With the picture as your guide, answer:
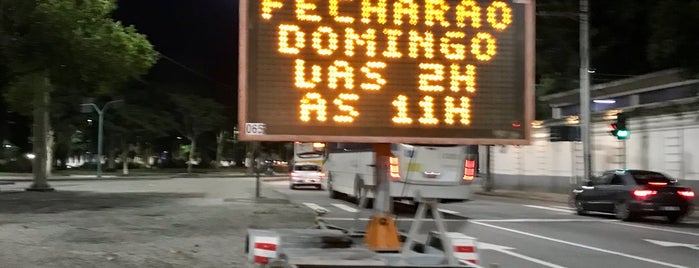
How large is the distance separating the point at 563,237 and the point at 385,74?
10.6 m

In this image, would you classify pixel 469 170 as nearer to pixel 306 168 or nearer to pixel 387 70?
pixel 387 70

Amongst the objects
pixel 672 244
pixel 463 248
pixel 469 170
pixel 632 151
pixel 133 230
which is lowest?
pixel 672 244

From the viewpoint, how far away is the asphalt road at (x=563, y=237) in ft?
37.6

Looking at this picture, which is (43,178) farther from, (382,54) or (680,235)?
(382,54)

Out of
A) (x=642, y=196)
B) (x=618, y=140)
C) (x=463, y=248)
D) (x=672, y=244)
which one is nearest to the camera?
(x=463, y=248)

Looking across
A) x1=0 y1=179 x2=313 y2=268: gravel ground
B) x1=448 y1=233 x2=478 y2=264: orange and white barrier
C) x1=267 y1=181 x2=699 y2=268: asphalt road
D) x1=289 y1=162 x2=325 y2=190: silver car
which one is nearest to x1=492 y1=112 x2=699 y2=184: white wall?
x1=267 y1=181 x2=699 y2=268: asphalt road

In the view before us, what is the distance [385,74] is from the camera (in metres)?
5.50

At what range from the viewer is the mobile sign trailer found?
17.5 feet

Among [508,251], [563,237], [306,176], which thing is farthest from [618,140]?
[508,251]

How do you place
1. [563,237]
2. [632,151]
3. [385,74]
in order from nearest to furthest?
1. [385,74]
2. [563,237]
3. [632,151]

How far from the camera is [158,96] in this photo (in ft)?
213

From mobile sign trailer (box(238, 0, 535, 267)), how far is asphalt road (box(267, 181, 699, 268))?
226cm

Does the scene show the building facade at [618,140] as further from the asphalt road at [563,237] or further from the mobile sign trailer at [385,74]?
the mobile sign trailer at [385,74]

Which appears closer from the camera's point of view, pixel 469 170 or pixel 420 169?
pixel 420 169
